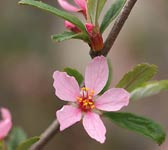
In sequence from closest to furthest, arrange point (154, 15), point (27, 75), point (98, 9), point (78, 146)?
point (98, 9) < point (78, 146) < point (27, 75) < point (154, 15)

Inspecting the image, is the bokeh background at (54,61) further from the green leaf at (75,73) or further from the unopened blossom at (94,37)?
the unopened blossom at (94,37)

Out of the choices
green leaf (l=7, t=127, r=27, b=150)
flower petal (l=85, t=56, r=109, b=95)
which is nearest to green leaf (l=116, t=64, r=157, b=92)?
flower petal (l=85, t=56, r=109, b=95)

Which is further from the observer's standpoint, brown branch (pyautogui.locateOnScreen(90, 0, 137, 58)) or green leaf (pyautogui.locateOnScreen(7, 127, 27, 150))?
green leaf (pyautogui.locateOnScreen(7, 127, 27, 150))

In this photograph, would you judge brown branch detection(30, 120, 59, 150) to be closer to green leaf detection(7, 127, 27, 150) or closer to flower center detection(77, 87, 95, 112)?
flower center detection(77, 87, 95, 112)

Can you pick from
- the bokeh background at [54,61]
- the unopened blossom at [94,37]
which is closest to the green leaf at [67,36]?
the unopened blossom at [94,37]

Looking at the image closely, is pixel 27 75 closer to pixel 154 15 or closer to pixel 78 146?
pixel 78 146

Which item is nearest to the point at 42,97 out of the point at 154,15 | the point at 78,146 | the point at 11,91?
the point at 11,91

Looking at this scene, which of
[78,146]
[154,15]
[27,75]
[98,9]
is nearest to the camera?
[98,9]
